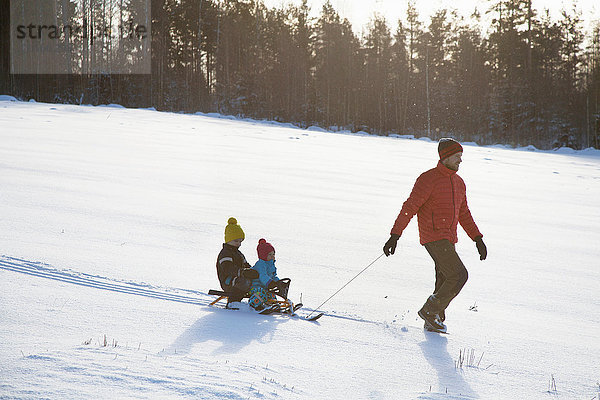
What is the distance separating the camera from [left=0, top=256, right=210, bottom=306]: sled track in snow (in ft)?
14.6

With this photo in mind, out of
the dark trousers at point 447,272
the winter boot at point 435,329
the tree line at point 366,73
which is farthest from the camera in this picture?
the tree line at point 366,73

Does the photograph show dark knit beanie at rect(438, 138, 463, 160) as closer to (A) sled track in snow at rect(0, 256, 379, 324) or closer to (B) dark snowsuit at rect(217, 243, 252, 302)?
(A) sled track in snow at rect(0, 256, 379, 324)

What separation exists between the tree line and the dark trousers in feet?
107

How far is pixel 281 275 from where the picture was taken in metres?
5.50

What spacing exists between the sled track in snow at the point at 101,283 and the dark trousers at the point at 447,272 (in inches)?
79.3

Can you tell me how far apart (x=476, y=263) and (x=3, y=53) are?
47.0m

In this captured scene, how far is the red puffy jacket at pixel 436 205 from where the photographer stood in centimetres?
423

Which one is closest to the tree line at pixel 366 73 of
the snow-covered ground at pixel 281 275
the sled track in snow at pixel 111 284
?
the snow-covered ground at pixel 281 275

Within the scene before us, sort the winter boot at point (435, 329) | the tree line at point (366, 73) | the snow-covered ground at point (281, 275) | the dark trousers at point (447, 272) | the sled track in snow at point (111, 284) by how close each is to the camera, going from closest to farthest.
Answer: the snow-covered ground at point (281, 275) < the dark trousers at point (447, 272) < the winter boot at point (435, 329) < the sled track in snow at point (111, 284) < the tree line at point (366, 73)

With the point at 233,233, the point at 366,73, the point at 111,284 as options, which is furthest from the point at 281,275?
the point at 366,73

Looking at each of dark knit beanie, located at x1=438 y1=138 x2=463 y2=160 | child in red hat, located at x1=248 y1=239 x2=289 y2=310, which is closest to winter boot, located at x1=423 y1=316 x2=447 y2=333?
child in red hat, located at x1=248 y1=239 x2=289 y2=310

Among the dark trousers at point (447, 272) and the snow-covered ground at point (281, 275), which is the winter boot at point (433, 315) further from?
the snow-covered ground at point (281, 275)

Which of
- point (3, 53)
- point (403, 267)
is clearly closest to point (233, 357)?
point (403, 267)

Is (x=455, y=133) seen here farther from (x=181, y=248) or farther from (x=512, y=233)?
(x=181, y=248)
